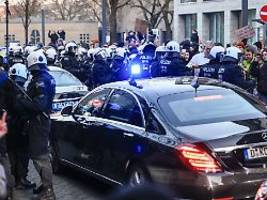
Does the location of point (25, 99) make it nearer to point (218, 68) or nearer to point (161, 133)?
point (161, 133)

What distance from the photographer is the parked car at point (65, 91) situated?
12.6 m

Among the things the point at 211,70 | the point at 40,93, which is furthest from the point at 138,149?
the point at 211,70

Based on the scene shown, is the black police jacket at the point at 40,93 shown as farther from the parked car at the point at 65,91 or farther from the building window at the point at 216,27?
the building window at the point at 216,27

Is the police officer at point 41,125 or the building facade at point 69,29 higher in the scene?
the building facade at point 69,29

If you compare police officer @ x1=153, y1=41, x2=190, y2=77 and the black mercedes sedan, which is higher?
police officer @ x1=153, y1=41, x2=190, y2=77

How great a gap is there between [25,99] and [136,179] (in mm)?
1610

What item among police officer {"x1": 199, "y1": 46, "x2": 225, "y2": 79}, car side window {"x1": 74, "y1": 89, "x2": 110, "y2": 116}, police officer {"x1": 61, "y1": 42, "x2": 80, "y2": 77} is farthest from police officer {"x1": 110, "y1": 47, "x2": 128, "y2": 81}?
car side window {"x1": 74, "y1": 89, "x2": 110, "y2": 116}

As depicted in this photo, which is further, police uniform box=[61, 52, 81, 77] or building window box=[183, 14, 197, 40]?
building window box=[183, 14, 197, 40]

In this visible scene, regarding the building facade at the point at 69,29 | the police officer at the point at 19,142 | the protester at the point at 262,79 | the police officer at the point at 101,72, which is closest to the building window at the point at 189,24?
the building facade at the point at 69,29

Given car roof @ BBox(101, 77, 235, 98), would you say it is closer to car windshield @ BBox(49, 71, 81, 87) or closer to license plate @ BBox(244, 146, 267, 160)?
license plate @ BBox(244, 146, 267, 160)

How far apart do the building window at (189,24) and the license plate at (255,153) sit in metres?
49.8

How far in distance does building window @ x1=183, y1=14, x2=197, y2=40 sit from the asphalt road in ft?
154

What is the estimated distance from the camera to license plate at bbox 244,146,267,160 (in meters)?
6.13

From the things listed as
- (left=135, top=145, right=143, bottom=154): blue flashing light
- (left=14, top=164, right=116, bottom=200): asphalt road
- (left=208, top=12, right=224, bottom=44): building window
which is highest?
(left=208, top=12, right=224, bottom=44): building window
